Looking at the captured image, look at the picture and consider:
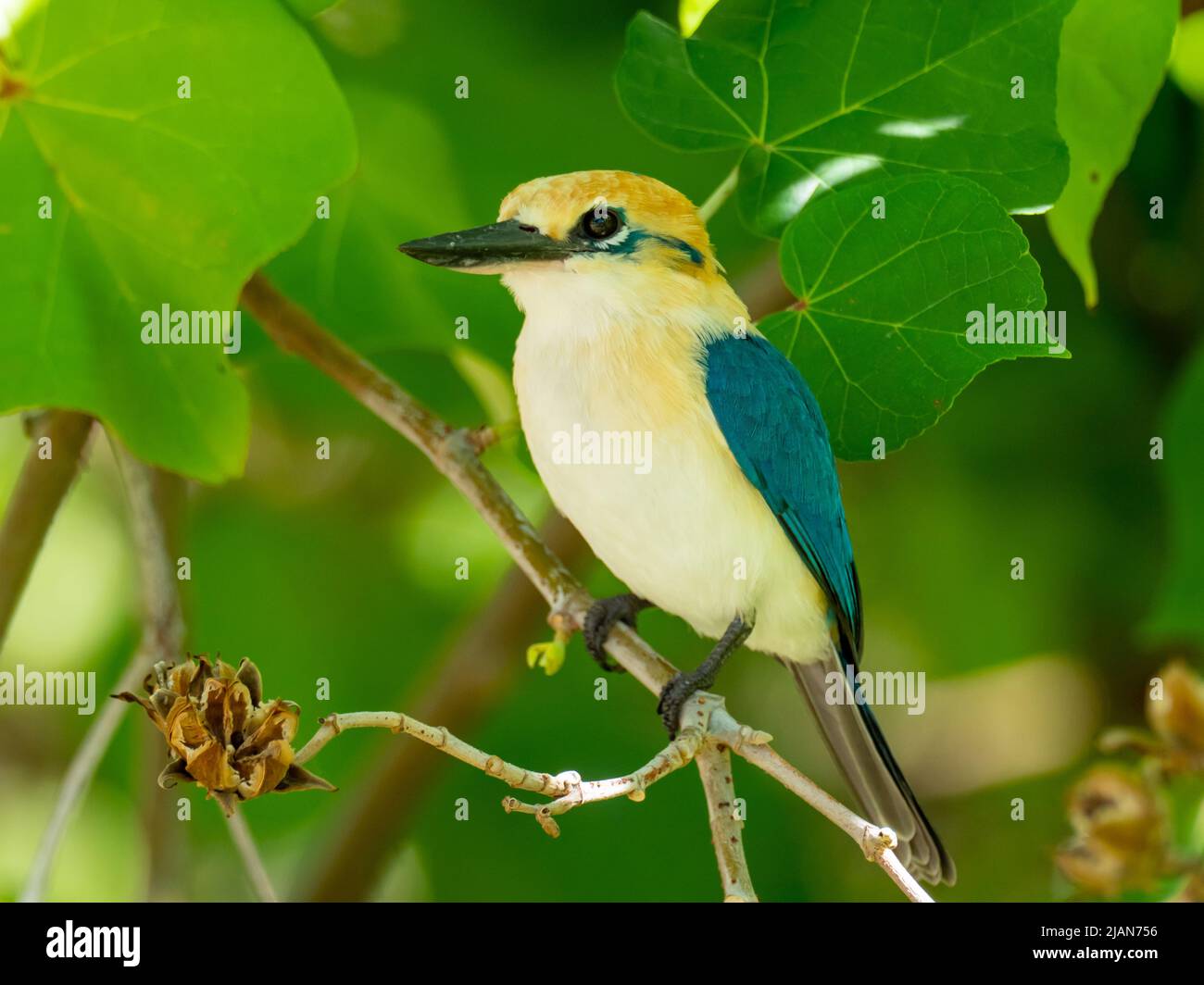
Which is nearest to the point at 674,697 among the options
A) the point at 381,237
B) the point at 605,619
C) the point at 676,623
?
the point at 605,619

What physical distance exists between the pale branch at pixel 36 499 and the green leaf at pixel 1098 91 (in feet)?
4.48

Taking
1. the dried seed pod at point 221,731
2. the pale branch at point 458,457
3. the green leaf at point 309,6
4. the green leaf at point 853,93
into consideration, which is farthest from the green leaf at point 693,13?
the dried seed pod at point 221,731

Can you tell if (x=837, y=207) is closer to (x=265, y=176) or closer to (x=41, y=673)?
(x=265, y=176)

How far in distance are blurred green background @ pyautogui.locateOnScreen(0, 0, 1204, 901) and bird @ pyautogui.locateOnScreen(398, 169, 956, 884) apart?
735 mm

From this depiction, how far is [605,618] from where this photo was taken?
6.74 ft

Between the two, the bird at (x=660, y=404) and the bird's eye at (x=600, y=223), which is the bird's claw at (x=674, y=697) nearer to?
the bird at (x=660, y=404)

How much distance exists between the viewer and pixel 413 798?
2.47 metres

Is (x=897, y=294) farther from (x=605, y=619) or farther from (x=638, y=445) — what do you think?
(x=605, y=619)

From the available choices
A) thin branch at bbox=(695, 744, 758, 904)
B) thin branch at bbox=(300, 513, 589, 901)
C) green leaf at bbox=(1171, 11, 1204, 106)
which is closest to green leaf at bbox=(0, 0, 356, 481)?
thin branch at bbox=(695, 744, 758, 904)

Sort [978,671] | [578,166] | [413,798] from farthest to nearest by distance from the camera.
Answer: [978,671] → [413,798] → [578,166]

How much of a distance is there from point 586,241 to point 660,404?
229mm

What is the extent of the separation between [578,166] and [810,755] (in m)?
1.32
